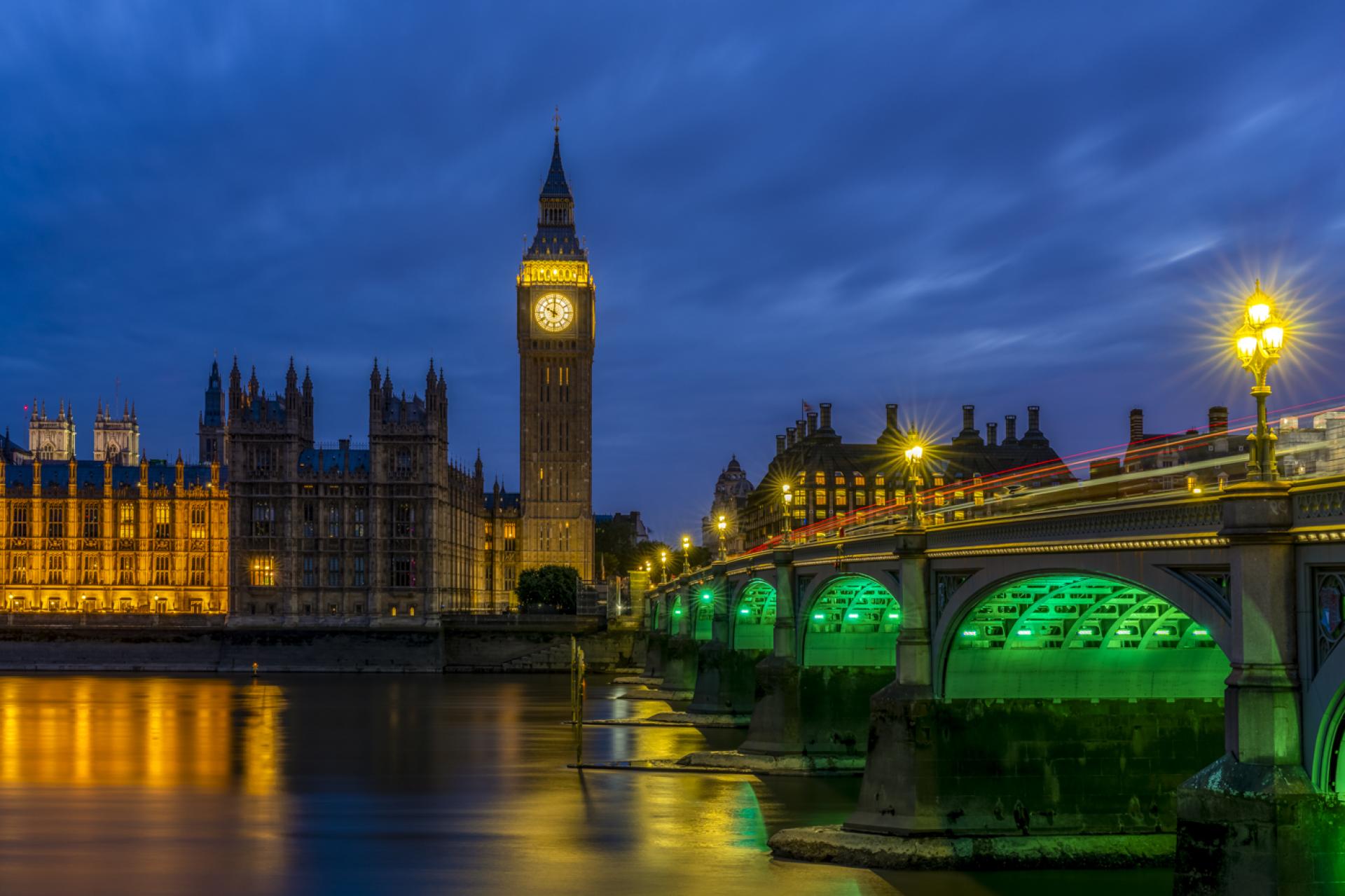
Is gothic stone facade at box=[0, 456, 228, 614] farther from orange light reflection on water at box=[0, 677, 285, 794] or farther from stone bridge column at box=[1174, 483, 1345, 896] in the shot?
stone bridge column at box=[1174, 483, 1345, 896]

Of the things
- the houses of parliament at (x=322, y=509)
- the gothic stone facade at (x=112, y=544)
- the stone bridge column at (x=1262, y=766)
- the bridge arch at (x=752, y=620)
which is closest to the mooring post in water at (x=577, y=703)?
the bridge arch at (x=752, y=620)

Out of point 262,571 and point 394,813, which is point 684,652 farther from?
point 262,571

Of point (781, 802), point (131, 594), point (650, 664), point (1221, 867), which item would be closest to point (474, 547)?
point (131, 594)

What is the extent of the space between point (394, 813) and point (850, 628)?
18.5m

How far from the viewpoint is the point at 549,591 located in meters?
149

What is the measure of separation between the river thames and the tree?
6801 cm

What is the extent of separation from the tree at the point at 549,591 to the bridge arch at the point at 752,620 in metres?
71.4

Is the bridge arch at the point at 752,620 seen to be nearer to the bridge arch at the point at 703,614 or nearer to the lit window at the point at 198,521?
the bridge arch at the point at 703,614

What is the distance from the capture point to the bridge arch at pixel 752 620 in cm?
7188

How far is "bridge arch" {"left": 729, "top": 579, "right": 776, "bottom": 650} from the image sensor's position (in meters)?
71.9

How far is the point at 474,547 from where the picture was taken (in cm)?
16888

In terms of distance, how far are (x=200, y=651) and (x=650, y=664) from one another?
38898 millimetres

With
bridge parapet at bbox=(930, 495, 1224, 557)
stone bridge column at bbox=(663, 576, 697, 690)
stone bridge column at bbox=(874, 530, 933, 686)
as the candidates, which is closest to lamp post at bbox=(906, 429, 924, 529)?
stone bridge column at bbox=(874, 530, 933, 686)

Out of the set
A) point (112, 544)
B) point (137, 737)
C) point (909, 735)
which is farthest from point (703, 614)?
point (112, 544)
